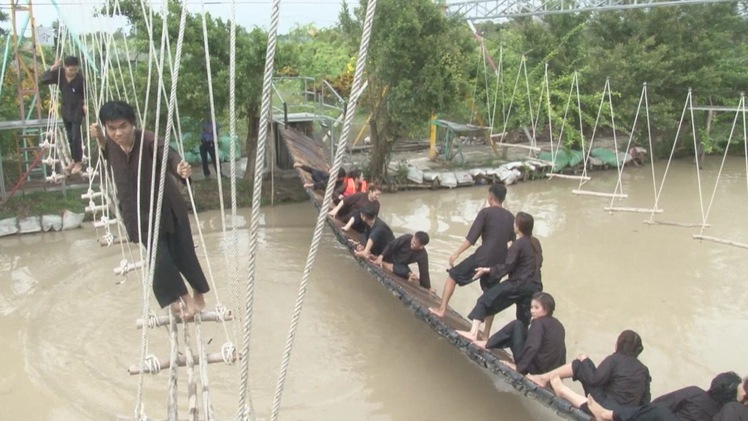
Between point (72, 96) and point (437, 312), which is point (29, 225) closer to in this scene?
point (72, 96)

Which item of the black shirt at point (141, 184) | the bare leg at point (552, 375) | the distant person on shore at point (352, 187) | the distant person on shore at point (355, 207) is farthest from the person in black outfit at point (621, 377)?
the distant person on shore at point (352, 187)

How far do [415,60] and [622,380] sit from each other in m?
6.27

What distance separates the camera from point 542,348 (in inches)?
→ 128

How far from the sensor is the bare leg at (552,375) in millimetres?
3100

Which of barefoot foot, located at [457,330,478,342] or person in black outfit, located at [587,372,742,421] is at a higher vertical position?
person in black outfit, located at [587,372,742,421]

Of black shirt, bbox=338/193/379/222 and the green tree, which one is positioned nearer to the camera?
black shirt, bbox=338/193/379/222

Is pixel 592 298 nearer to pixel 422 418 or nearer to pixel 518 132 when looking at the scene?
pixel 422 418

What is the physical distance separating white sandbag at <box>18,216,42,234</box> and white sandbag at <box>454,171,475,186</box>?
574 centimetres

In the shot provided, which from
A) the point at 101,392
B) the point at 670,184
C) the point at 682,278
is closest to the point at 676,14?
the point at 670,184

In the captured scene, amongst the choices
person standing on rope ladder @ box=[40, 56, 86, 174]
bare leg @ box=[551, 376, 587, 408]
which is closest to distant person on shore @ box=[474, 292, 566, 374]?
bare leg @ box=[551, 376, 587, 408]

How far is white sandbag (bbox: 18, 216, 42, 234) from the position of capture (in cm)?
712

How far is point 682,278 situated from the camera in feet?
20.1

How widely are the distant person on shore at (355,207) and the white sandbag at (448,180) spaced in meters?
4.09

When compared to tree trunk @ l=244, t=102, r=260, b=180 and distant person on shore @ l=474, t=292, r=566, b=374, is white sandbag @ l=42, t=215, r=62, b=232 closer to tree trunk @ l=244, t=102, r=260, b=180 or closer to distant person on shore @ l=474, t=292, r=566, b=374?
tree trunk @ l=244, t=102, r=260, b=180
